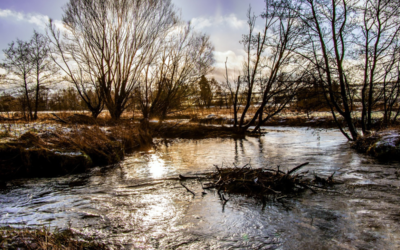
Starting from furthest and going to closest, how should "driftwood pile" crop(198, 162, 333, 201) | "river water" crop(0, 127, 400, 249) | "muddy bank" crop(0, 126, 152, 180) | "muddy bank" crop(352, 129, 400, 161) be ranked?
"muddy bank" crop(352, 129, 400, 161)
"muddy bank" crop(0, 126, 152, 180)
"driftwood pile" crop(198, 162, 333, 201)
"river water" crop(0, 127, 400, 249)

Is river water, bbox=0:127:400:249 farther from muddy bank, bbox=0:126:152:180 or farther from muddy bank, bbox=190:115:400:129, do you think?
muddy bank, bbox=190:115:400:129

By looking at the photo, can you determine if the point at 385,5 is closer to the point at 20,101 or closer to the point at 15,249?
the point at 15,249

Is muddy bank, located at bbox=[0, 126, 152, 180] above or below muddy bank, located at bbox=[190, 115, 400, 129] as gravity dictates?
below

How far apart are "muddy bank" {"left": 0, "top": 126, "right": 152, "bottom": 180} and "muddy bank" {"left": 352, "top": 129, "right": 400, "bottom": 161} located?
421 inches

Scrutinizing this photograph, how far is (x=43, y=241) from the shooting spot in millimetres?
3125

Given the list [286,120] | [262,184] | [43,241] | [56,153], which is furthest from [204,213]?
[286,120]

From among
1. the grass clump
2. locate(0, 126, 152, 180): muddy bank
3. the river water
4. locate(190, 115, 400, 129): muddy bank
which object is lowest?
the river water

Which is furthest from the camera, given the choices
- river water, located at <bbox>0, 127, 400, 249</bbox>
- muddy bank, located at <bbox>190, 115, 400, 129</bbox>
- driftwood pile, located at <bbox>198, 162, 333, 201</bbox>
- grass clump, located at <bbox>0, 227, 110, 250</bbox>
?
muddy bank, located at <bbox>190, 115, 400, 129</bbox>

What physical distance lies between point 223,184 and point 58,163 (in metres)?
5.95

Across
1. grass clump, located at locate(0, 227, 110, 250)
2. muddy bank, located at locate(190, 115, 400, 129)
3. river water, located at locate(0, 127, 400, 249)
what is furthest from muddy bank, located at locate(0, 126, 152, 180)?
muddy bank, located at locate(190, 115, 400, 129)

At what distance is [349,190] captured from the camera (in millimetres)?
5742

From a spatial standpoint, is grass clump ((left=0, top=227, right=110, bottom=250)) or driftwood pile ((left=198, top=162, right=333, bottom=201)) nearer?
grass clump ((left=0, top=227, right=110, bottom=250))

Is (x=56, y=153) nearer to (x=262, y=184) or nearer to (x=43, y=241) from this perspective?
(x=43, y=241)

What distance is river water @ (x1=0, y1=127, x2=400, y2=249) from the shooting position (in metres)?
3.76
